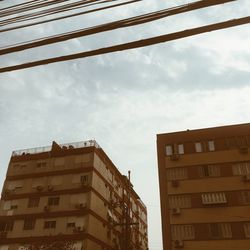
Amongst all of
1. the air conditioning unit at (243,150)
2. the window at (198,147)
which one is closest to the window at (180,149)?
the window at (198,147)

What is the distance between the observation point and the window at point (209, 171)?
30.1 meters

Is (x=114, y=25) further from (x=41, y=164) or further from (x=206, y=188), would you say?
(x=41, y=164)

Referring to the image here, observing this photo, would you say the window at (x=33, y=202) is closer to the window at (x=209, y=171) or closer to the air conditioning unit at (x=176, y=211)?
the air conditioning unit at (x=176, y=211)

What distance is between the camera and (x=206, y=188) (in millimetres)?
29469

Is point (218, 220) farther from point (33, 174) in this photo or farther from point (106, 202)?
point (33, 174)

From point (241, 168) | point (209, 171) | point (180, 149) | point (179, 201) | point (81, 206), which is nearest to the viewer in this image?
point (179, 201)

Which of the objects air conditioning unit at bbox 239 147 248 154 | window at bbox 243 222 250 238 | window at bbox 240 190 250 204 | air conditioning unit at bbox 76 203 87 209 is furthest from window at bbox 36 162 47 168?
window at bbox 243 222 250 238

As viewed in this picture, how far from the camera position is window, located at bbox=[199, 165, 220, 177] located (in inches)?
1185

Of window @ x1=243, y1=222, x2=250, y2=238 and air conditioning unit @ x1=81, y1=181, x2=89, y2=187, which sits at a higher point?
air conditioning unit @ x1=81, y1=181, x2=89, y2=187

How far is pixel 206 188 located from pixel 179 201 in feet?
9.04

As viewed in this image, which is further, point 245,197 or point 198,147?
point 198,147

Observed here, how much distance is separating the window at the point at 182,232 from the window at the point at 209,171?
5.12m

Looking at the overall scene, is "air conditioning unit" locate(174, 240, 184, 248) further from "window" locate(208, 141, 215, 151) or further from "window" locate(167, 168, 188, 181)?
"window" locate(208, 141, 215, 151)

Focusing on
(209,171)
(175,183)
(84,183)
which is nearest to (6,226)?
(84,183)
